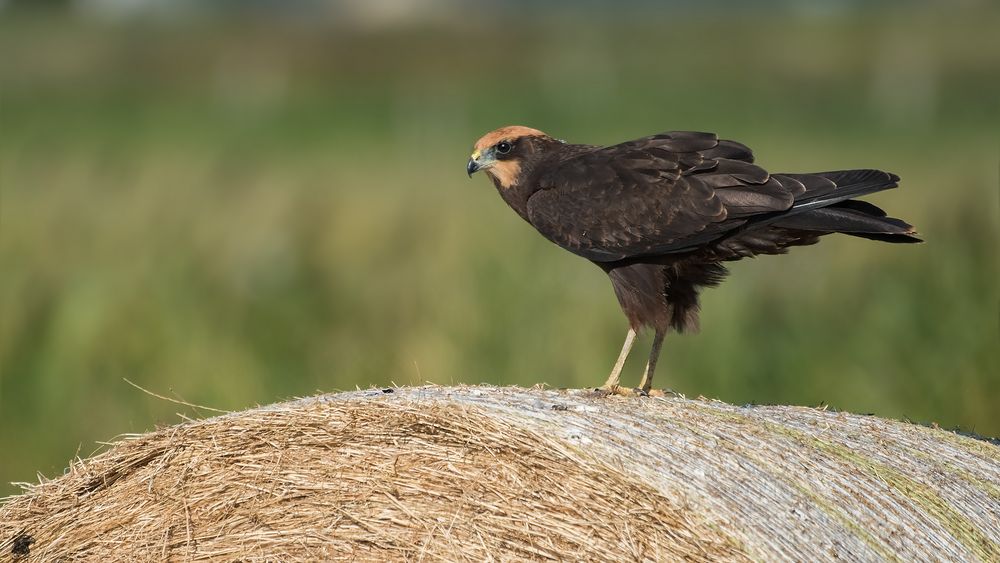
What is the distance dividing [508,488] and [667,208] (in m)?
1.77

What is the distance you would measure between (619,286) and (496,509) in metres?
1.70

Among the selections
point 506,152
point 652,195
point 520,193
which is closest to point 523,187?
point 520,193

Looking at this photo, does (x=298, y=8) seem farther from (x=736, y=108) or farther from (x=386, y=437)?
(x=386, y=437)

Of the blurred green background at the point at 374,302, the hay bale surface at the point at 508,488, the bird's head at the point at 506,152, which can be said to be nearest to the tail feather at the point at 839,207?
the hay bale surface at the point at 508,488

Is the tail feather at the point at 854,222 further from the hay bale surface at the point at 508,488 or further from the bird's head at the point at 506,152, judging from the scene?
the bird's head at the point at 506,152

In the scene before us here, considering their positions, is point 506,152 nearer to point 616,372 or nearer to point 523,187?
point 523,187

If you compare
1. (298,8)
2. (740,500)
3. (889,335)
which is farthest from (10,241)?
(298,8)

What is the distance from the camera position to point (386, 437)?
496 centimetres

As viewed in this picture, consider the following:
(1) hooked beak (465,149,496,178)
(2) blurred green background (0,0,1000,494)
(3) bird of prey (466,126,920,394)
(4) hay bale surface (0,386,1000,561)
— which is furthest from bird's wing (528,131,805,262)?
(2) blurred green background (0,0,1000,494)

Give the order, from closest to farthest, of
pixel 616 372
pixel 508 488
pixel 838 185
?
pixel 508 488
pixel 838 185
pixel 616 372

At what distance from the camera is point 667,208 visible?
5.90 metres

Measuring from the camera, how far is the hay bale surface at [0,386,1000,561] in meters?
4.56

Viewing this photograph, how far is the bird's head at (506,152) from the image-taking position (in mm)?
6430

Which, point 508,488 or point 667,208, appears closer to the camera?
point 508,488
